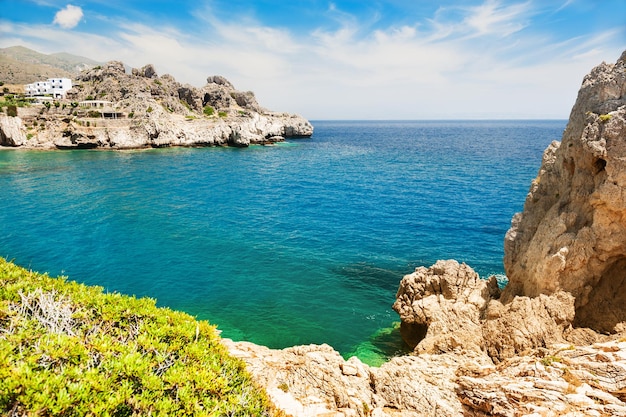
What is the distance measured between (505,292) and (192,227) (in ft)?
106

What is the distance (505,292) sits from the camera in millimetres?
21078

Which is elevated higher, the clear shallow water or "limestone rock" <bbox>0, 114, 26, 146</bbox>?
"limestone rock" <bbox>0, 114, 26, 146</bbox>

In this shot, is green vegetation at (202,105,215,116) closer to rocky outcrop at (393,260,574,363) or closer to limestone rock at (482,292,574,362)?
rocky outcrop at (393,260,574,363)

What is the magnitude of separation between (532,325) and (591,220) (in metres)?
5.97

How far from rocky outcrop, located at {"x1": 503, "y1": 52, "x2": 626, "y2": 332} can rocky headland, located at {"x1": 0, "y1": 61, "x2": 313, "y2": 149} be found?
109464mm

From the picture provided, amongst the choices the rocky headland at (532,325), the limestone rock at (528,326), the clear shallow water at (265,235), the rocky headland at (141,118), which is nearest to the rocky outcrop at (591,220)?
the rocky headland at (532,325)

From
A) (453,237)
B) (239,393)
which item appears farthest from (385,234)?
(239,393)

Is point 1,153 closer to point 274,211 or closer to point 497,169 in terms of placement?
point 274,211

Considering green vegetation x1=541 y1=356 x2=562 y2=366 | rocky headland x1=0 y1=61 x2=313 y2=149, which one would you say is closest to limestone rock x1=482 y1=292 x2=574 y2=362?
green vegetation x1=541 y1=356 x2=562 y2=366

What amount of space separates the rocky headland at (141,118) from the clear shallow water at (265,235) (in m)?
24.8

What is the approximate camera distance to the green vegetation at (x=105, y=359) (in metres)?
6.70

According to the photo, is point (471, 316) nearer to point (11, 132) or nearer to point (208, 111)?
point (11, 132)

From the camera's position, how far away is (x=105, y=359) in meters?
8.03

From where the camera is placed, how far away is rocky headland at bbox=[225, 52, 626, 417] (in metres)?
10.3
